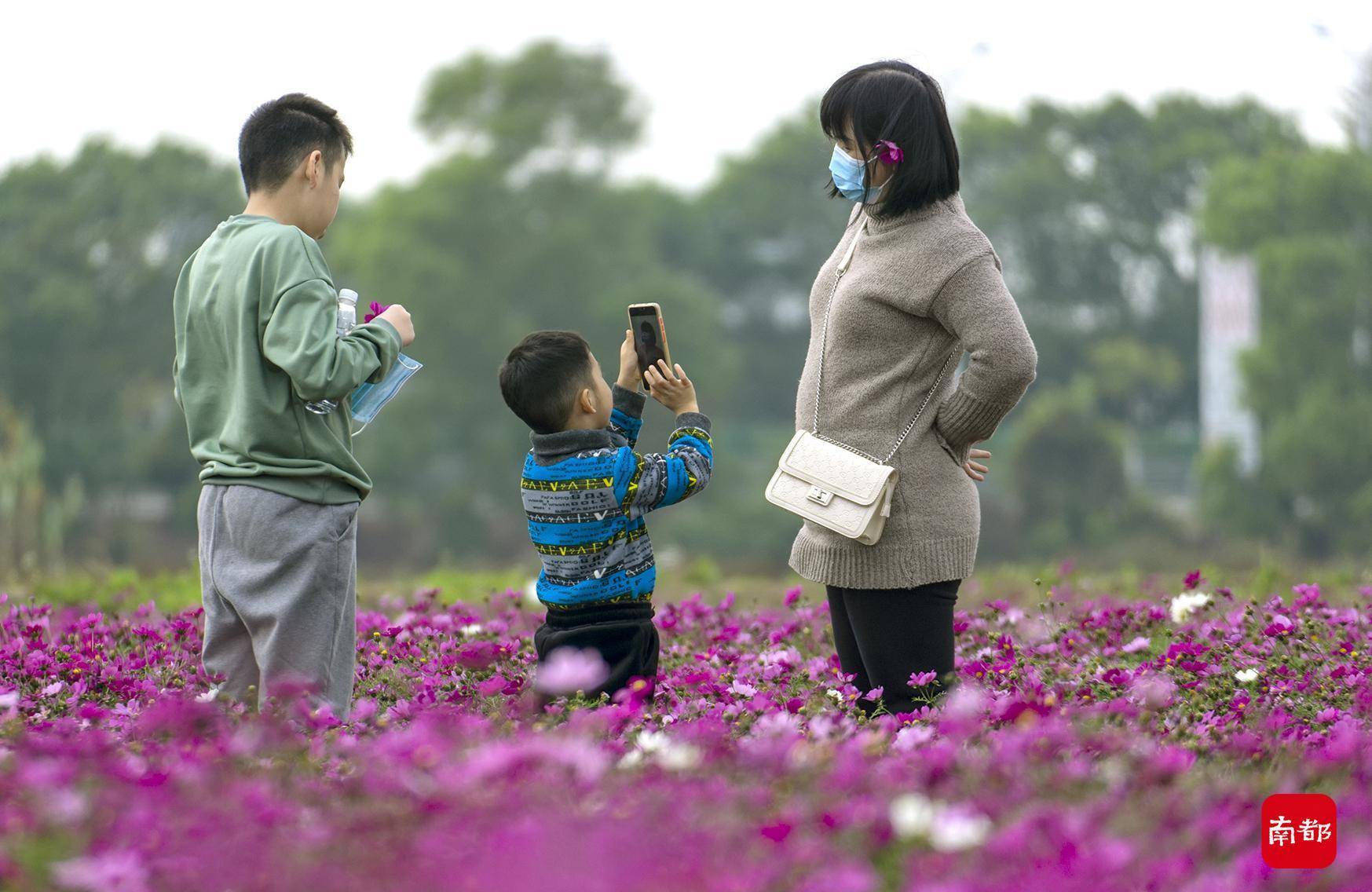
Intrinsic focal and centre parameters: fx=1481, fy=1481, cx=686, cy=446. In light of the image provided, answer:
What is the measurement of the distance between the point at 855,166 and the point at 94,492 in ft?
113

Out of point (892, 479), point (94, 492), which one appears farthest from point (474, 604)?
point (94, 492)

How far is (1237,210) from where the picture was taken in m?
32.7

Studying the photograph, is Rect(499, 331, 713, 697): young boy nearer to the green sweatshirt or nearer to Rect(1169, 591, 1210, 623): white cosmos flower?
the green sweatshirt

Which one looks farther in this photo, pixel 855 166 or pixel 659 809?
pixel 855 166

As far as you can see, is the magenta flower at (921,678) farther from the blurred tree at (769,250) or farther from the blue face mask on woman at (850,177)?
the blurred tree at (769,250)

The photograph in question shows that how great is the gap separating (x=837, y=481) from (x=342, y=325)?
1242 mm

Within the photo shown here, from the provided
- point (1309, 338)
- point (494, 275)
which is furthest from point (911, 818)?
point (494, 275)

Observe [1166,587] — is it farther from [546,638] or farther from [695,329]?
[695,329]

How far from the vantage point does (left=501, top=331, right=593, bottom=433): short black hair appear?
3.68 metres

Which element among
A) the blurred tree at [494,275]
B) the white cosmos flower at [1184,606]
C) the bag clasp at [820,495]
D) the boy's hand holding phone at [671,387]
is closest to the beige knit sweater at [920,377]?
the bag clasp at [820,495]

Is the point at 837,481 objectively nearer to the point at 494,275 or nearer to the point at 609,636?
the point at 609,636

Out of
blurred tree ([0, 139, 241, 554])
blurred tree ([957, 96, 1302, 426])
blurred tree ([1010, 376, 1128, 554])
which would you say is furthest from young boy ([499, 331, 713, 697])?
blurred tree ([957, 96, 1302, 426])

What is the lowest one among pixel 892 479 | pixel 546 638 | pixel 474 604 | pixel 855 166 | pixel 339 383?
pixel 474 604

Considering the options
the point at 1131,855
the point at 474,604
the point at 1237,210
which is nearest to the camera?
the point at 1131,855
